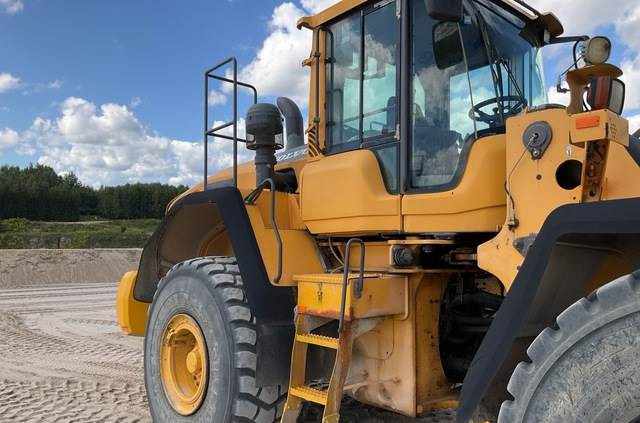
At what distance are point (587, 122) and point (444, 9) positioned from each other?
851 millimetres

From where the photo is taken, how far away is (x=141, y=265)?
4805mm

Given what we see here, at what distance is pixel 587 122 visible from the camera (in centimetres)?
236

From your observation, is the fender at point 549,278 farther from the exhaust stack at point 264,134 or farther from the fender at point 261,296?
the exhaust stack at point 264,134

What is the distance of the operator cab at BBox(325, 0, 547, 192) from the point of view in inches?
122

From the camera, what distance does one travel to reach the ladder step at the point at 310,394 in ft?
10.0

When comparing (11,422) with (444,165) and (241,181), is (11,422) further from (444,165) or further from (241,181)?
(444,165)

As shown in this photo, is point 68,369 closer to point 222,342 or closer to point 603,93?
point 222,342

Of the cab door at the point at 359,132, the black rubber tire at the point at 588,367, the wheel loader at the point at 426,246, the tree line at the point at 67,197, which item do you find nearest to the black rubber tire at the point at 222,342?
the wheel loader at the point at 426,246

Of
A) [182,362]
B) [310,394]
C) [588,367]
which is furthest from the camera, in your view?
[182,362]

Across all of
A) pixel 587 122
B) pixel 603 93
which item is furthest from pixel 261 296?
pixel 603 93

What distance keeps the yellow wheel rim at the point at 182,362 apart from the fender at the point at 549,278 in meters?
1.95

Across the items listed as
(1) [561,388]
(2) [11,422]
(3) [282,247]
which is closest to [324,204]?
(3) [282,247]

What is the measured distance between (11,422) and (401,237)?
339 cm

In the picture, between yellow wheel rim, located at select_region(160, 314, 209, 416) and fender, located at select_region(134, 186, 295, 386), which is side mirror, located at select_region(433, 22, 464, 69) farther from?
yellow wheel rim, located at select_region(160, 314, 209, 416)
